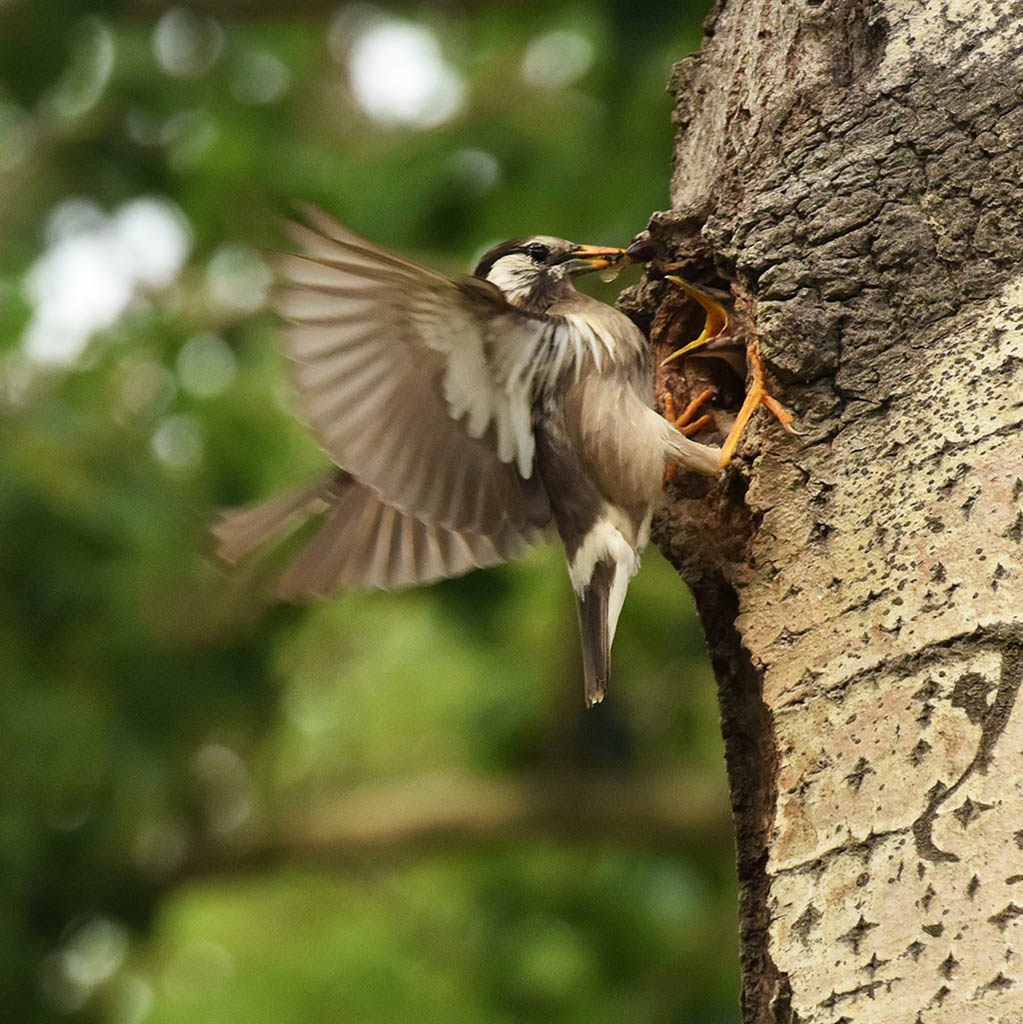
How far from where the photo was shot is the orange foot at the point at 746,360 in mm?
2432

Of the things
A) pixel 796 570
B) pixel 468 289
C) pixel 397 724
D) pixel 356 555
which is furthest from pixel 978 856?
pixel 397 724

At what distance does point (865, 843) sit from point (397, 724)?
20.2ft

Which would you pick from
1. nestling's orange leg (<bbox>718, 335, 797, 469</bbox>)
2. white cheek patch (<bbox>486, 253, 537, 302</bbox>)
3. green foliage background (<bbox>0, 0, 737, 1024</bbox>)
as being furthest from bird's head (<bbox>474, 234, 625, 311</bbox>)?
green foliage background (<bbox>0, 0, 737, 1024</bbox>)

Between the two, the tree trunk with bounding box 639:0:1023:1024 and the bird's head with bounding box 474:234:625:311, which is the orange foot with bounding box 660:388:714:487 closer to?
the tree trunk with bounding box 639:0:1023:1024

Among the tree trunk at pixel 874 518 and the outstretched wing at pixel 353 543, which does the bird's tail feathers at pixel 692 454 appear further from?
the outstretched wing at pixel 353 543

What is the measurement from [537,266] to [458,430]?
0.70 meters

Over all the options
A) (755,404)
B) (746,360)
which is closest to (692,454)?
(746,360)

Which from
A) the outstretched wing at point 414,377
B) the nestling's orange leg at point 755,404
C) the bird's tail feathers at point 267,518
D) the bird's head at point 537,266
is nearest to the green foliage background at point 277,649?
the bird's head at point 537,266

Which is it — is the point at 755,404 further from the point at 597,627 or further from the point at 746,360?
the point at 597,627

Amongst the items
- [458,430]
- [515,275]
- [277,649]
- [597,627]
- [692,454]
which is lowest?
[597,627]

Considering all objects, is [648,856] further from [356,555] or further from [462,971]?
[356,555]

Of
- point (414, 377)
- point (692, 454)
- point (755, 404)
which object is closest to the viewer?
point (755, 404)

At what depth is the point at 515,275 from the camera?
11.7 feet

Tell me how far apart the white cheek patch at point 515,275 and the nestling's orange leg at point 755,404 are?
952 mm
